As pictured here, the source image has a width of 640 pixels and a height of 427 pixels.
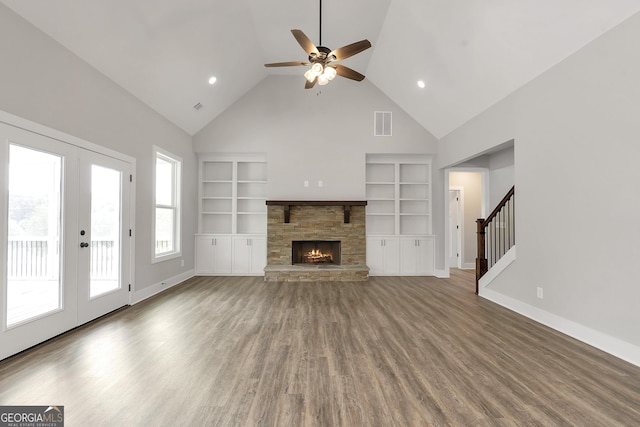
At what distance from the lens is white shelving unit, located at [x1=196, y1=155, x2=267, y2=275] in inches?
262

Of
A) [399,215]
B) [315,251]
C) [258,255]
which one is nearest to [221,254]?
[258,255]

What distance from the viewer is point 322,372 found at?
2.34 m

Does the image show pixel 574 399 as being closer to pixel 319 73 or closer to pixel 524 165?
pixel 524 165

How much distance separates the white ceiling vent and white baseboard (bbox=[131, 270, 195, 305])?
198 inches

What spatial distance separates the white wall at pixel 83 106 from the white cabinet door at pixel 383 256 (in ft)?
13.2

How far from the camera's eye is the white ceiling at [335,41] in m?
3.02

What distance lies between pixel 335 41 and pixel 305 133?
1.88 m

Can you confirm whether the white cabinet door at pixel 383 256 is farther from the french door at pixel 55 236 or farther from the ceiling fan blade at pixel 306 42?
the french door at pixel 55 236

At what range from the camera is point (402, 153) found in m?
6.67

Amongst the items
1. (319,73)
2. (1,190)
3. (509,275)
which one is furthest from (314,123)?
(1,190)

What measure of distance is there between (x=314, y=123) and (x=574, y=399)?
5.87 metres

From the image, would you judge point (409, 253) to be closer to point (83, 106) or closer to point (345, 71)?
point (345, 71)

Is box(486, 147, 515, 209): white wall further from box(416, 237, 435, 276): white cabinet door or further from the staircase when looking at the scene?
Result: box(416, 237, 435, 276): white cabinet door

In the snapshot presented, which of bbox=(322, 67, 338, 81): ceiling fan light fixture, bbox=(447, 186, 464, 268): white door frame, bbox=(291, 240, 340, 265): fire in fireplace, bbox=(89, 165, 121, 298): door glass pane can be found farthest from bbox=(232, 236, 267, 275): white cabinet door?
bbox=(447, 186, 464, 268): white door frame
